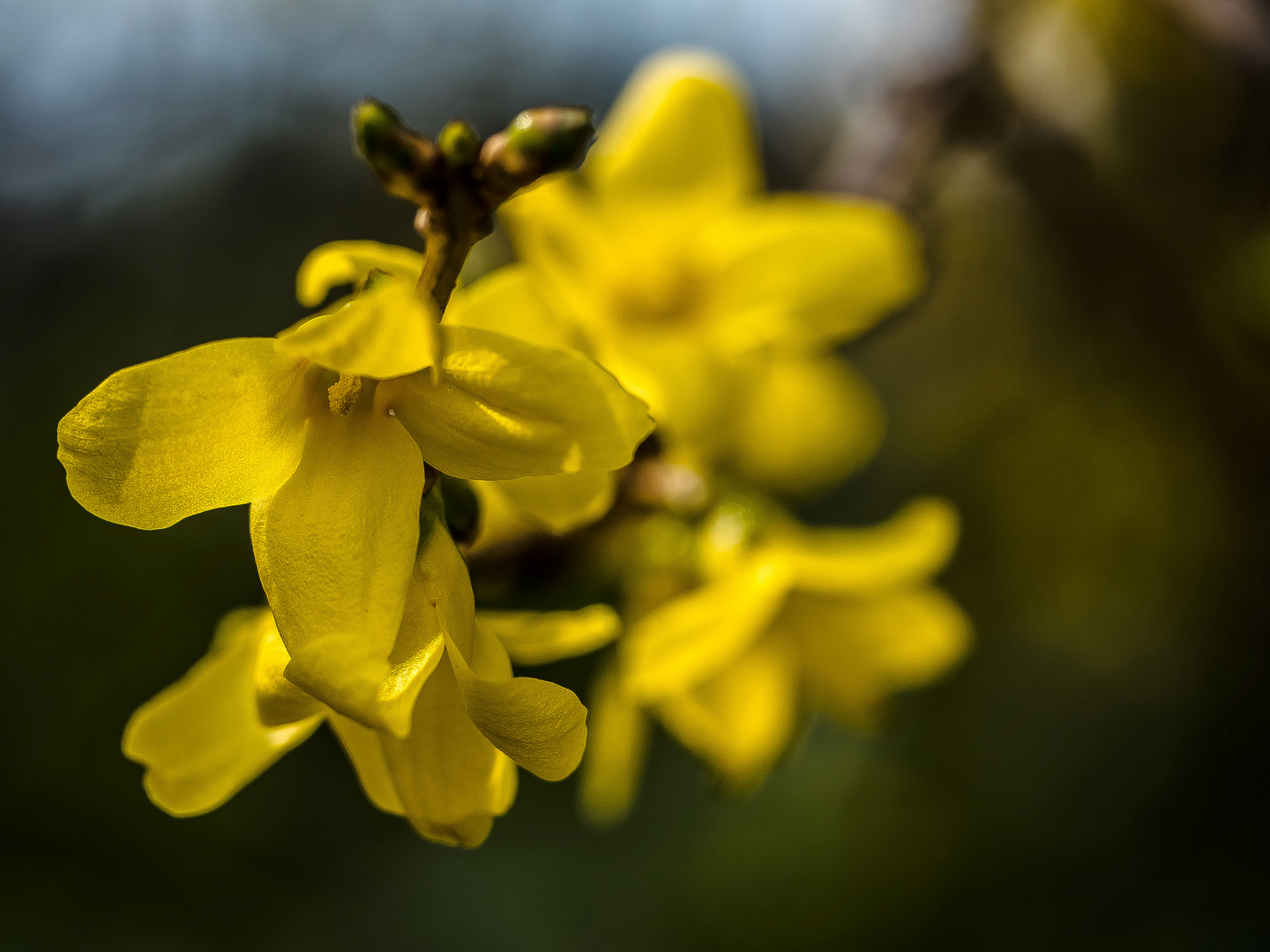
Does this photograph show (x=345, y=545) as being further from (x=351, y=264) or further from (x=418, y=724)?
(x=351, y=264)

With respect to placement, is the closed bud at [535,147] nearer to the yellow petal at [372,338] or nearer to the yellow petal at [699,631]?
the yellow petal at [372,338]

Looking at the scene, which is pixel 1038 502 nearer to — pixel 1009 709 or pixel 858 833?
pixel 1009 709

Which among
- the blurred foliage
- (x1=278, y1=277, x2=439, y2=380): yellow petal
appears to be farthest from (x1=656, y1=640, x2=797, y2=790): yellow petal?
the blurred foliage

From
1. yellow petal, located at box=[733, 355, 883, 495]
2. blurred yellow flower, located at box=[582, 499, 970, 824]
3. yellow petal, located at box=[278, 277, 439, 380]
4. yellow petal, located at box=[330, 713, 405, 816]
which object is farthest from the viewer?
yellow petal, located at box=[733, 355, 883, 495]

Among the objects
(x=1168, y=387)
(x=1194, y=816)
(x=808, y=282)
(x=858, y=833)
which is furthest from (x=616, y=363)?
(x=858, y=833)

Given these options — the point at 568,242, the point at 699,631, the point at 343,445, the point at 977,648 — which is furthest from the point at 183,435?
the point at 977,648

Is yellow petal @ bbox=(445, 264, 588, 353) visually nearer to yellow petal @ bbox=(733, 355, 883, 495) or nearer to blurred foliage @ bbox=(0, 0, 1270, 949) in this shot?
yellow petal @ bbox=(733, 355, 883, 495)
